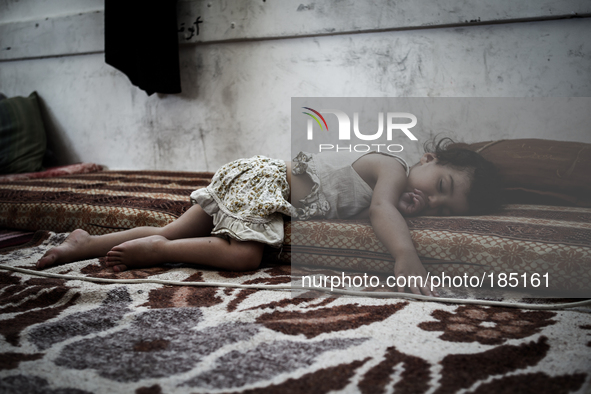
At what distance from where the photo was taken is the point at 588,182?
84cm

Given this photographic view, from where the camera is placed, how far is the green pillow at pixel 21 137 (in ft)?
7.97

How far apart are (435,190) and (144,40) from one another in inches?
84.7

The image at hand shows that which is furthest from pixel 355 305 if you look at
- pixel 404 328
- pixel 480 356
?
pixel 480 356

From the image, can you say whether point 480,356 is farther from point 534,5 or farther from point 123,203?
point 534,5

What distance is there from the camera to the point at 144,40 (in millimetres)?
2354

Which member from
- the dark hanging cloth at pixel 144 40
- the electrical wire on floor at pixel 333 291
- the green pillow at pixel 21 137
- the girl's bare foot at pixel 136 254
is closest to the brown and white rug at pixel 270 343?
the electrical wire on floor at pixel 333 291

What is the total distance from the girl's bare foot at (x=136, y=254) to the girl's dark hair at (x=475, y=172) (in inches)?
29.5

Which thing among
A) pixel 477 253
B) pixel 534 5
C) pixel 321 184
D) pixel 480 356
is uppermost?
pixel 534 5

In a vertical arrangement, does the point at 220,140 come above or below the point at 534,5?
below

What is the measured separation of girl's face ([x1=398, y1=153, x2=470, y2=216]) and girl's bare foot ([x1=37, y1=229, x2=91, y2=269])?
3.02ft

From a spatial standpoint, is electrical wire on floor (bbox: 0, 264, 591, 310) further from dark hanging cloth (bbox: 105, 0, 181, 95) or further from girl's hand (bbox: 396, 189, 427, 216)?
dark hanging cloth (bbox: 105, 0, 181, 95)

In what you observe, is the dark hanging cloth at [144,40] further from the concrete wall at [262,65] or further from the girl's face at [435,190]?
the girl's face at [435,190]

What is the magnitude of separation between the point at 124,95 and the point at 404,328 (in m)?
2.62

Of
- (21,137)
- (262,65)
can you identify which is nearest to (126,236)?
(262,65)
